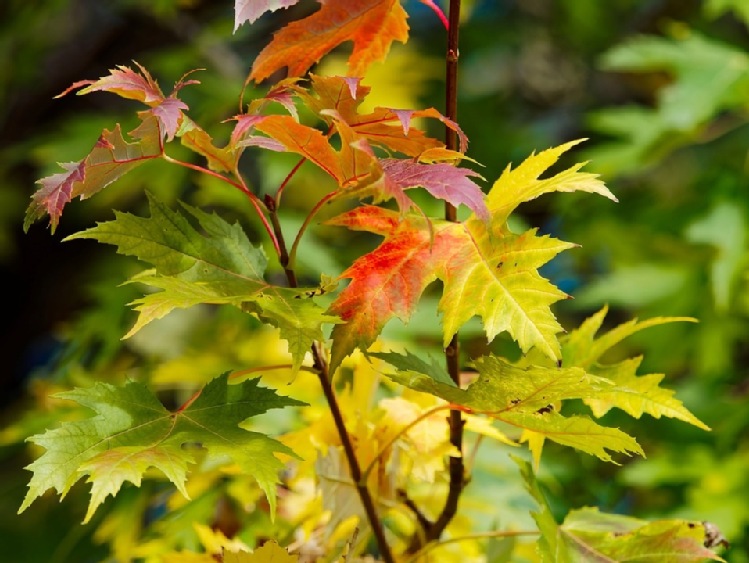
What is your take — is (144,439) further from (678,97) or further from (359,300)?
(678,97)

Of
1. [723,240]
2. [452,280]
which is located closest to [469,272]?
[452,280]

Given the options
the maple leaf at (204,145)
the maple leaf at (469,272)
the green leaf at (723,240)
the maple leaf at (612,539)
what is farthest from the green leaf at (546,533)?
the green leaf at (723,240)

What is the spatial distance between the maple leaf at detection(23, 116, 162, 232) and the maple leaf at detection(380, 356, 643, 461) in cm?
18

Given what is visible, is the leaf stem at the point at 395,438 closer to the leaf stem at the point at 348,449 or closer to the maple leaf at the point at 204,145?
the leaf stem at the point at 348,449

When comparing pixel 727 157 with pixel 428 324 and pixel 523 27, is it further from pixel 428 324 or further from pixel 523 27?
pixel 523 27

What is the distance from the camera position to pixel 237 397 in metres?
0.54

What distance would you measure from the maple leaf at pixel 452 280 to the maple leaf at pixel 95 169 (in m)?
0.11

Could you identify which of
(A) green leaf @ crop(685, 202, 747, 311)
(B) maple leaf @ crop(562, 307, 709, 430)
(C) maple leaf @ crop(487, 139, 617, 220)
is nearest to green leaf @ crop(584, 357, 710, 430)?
(B) maple leaf @ crop(562, 307, 709, 430)

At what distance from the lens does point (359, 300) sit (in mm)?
512

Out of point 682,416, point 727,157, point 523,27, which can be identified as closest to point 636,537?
point 682,416

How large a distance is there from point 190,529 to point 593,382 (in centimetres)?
43

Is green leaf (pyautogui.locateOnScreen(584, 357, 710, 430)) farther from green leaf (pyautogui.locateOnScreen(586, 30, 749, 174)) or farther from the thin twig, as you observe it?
green leaf (pyautogui.locateOnScreen(586, 30, 749, 174))

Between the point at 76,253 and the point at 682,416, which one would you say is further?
the point at 76,253

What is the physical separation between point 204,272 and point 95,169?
8 centimetres
